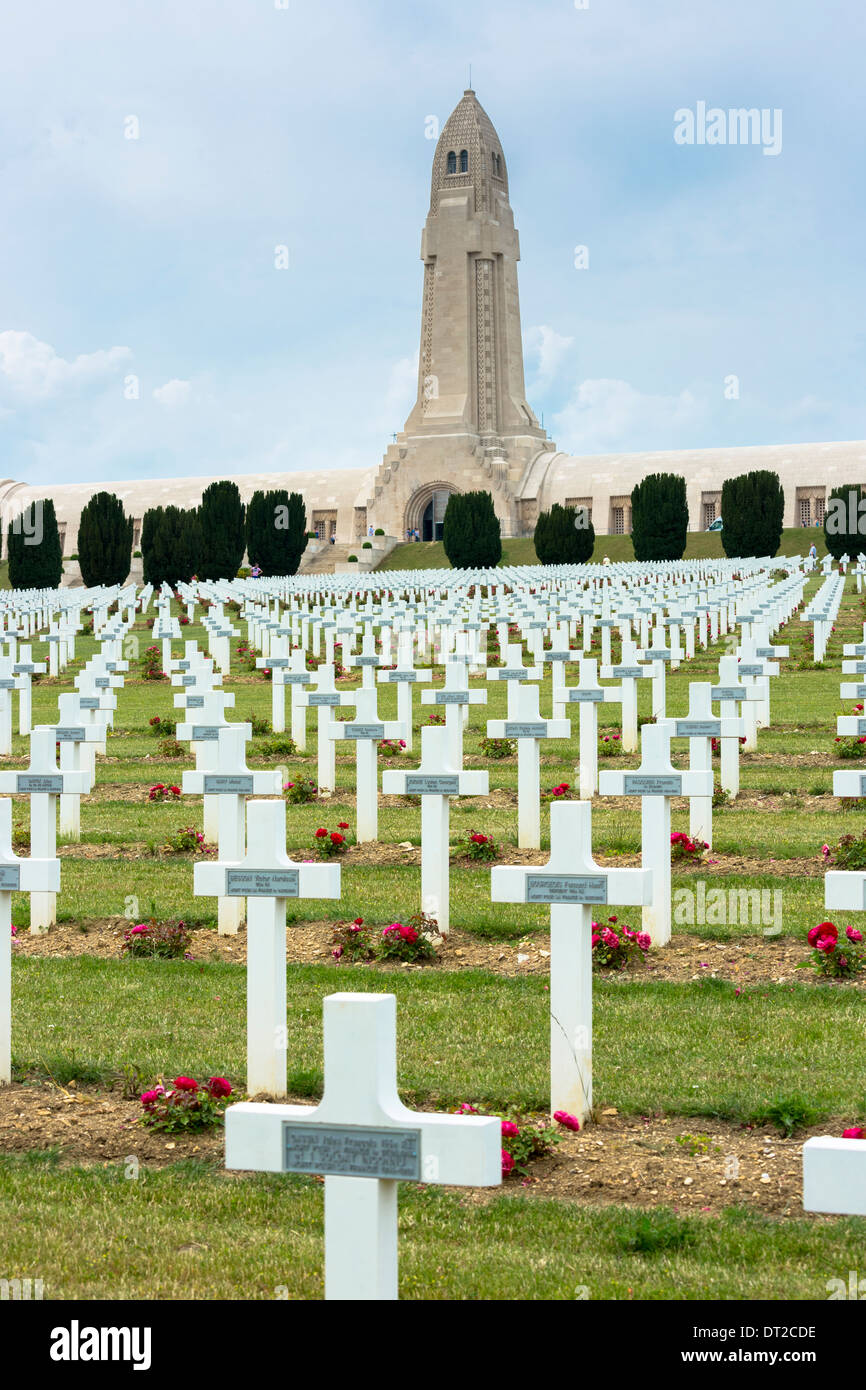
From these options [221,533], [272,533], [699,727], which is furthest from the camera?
[272,533]

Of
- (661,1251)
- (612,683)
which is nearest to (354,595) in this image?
(612,683)

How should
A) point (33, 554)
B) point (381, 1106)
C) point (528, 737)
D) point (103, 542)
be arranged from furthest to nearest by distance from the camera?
point (33, 554) < point (103, 542) < point (528, 737) < point (381, 1106)

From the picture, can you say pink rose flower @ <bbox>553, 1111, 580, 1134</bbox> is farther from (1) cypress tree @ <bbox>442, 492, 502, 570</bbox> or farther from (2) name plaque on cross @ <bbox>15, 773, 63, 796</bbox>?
(1) cypress tree @ <bbox>442, 492, 502, 570</bbox>

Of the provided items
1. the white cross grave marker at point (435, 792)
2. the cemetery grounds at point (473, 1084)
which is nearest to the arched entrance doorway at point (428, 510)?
the cemetery grounds at point (473, 1084)

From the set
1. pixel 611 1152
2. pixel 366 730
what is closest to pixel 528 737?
pixel 366 730

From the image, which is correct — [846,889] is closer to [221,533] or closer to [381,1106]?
[381,1106]

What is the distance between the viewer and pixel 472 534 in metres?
52.0

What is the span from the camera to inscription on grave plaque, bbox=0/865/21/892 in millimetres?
5422

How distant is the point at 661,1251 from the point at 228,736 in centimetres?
370

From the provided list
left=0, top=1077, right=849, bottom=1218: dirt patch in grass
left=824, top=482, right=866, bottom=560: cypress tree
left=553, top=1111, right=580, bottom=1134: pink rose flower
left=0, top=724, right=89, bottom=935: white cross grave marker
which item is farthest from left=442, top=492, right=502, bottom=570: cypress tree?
left=553, top=1111, right=580, bottom=1134: pink rose flower

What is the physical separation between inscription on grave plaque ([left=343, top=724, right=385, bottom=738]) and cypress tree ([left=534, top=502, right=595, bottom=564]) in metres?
40.8

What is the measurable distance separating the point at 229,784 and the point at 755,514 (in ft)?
148

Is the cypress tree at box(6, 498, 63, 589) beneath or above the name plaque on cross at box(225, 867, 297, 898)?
above
